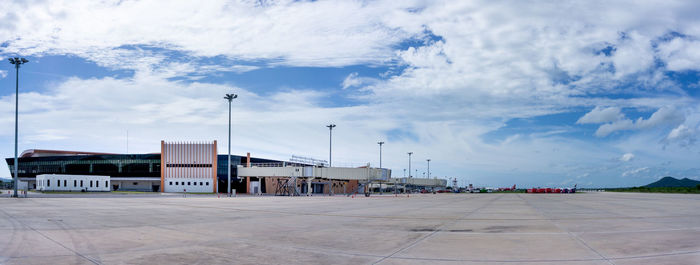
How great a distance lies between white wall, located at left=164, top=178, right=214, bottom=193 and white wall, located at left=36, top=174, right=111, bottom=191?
40.3 ft

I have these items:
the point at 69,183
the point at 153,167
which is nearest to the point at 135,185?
→ the point at 153,167

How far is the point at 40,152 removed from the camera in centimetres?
13825

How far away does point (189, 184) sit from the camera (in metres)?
101

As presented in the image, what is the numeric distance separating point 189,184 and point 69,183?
21639mm

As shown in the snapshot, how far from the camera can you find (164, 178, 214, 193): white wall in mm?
100938

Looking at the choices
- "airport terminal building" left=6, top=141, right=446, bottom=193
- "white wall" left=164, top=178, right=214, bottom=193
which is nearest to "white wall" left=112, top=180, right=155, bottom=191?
"airport terminal building" left=6, top=141, right=446, bottom=193

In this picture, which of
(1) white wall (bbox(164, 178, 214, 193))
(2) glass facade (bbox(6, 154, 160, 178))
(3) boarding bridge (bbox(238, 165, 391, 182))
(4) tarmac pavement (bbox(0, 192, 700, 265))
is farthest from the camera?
(2) glass facade (bbox(6, 154, 160, 178))

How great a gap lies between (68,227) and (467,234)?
46.0 feet

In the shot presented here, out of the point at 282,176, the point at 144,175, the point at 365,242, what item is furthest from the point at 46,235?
the point at 144,175

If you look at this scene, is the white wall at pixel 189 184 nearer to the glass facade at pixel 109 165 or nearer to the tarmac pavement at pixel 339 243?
the glass facade at pixel 109 165

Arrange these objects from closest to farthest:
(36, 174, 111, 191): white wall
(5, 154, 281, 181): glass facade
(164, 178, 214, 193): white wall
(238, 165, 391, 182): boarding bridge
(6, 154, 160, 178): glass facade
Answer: (238, 165, 391, 182): boarding bridge, (36, 174, 111, 191): white wall, (164, 178, 214, 193): white wall, (5, 154, 281, 181): glass facade, (6, 154, 160, 178): glass facade

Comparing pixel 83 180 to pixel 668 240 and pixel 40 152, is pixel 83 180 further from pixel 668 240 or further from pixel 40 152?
pixel 668 240

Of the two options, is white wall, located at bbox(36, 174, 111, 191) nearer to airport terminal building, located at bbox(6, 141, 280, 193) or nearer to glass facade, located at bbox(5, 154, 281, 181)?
airport terminal building, located at bbox(6, 141, 280, 193)

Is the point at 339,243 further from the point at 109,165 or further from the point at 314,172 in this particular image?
the point at 109,165
